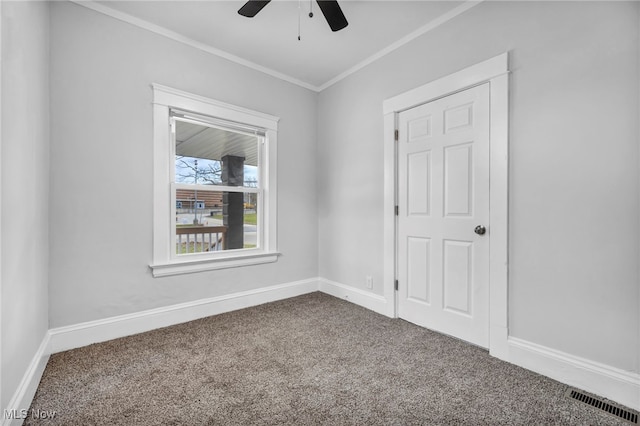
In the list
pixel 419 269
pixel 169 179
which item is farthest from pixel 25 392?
pixel 419 269

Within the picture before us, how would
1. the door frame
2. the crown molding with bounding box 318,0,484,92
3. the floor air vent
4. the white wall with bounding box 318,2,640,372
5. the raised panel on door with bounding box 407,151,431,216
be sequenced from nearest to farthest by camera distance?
1. the floor air vent
2. the white wall with bounding box 318,2,640,372
3. the door frame
4. the crown molding with bounding box 318,0,484,92
5. the raised panel on door with bounding box 407,151,431,216

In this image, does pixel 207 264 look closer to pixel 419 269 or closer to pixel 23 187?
pixel 23 187

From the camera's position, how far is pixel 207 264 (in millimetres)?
2879

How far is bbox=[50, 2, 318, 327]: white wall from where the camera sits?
7.17ft

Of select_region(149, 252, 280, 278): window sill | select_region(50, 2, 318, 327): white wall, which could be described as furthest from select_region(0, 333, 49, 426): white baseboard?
select_region(149, 252, 280, 278): window sill

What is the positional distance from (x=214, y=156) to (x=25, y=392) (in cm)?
221

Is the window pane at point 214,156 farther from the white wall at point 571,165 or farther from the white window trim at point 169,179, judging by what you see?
the white wall at point 571,165

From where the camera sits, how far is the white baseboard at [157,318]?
2.20m

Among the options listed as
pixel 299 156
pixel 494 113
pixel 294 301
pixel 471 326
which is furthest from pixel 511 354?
pixel 299 156

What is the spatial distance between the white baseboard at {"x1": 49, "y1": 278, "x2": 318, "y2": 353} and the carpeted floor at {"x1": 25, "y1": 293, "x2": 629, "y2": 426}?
84 mm

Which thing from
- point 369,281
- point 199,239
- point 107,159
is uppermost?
point 107,159

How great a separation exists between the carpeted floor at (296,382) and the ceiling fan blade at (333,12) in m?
2.39

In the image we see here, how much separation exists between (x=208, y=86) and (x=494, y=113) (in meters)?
2.55

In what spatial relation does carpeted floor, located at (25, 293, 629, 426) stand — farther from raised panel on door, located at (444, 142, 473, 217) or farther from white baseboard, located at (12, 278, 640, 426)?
raised panel on door, located at (444, 142, 473, 217)
